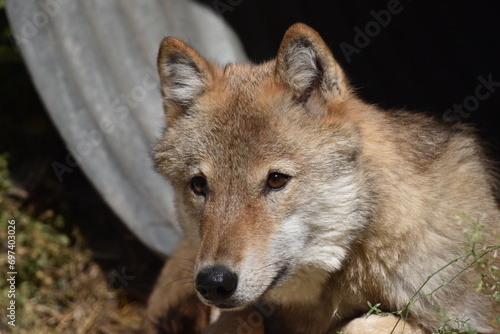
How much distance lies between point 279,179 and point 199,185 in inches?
19.8

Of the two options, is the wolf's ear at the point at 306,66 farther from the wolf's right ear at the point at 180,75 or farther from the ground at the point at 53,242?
the ground at the point at 53,242

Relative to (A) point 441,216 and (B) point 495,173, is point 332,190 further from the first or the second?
(B) point 495,173

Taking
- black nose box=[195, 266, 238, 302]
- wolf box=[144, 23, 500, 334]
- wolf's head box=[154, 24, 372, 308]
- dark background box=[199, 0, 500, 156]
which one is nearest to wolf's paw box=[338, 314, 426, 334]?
wolf box=[144, 23, 500, 334]

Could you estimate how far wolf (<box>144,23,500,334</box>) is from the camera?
3656mm

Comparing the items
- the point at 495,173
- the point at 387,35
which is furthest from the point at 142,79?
the point at 495,173

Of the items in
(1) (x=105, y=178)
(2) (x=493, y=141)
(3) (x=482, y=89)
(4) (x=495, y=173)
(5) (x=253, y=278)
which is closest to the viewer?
(5) (x=253, y=278)

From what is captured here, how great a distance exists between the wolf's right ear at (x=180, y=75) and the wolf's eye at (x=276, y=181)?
749 mm

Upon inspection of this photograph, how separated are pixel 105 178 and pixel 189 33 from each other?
5.15ft

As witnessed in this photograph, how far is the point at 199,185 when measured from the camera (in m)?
3.98

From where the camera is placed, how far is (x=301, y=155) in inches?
147

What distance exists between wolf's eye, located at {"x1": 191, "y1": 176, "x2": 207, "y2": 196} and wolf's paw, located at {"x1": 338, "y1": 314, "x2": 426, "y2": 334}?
1103 millimetres

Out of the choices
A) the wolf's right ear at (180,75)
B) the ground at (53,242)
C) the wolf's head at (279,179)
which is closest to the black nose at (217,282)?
the wolf's head at (279,179)

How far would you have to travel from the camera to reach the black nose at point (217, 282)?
346 centimetres

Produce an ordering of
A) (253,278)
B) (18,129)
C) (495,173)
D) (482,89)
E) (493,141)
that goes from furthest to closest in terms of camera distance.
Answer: (18,129), (482,89), (493,141), (495,173), (253,278)
